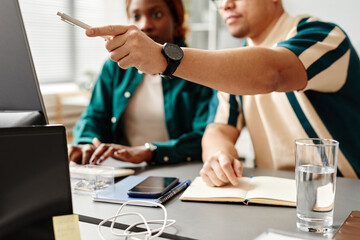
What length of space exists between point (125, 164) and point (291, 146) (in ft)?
1.95

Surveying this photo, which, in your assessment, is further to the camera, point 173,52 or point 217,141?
point 217,141

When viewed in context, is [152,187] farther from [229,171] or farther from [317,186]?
[317,186]

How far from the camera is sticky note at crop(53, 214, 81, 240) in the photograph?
2.07 ft

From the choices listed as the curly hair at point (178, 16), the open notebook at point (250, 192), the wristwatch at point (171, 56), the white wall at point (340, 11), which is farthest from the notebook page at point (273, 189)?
the white wall at point (340, 11)

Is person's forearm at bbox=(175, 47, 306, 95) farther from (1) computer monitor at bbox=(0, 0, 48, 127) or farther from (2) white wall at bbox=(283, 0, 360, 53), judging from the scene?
(2) white wall at bbox=(283, 0, 360, 53)

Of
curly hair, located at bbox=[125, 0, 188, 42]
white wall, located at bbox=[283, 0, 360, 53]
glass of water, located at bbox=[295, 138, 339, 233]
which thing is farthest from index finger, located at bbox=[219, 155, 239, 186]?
white wall, located at bbox=[283, 0, 360, 53]

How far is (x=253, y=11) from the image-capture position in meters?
1.40

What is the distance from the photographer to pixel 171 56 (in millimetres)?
858

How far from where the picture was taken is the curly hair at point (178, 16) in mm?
1695

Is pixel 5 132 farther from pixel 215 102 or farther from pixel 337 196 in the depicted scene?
pixel 215 102

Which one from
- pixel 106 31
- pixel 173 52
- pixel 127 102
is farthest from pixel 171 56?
pixel 127 102

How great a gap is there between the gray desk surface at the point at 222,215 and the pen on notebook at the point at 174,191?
12mm

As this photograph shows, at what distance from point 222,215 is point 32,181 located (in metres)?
0.41

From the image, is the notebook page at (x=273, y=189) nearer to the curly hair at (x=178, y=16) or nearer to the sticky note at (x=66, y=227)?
the sticky note at (x=66, y=227)
